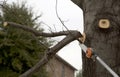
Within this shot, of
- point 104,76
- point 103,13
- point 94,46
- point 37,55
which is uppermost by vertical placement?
point 103,13

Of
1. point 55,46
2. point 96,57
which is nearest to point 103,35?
point 96,57

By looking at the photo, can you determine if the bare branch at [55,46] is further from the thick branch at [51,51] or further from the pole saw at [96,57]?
the pole saw at [96,57]

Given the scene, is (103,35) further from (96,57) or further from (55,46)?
(55,46)

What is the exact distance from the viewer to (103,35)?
2.14 meters

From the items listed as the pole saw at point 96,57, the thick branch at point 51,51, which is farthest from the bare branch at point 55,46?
the pole saw at point 96,57

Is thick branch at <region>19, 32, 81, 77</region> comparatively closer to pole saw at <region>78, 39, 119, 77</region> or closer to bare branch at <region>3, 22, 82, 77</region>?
bare branch at <region>3, 22, 82, 77</region>

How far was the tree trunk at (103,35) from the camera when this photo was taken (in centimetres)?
211

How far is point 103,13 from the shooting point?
216 centimetres

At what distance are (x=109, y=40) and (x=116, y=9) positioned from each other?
18 cm

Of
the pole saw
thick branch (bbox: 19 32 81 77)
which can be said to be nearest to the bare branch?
thick branch (bbox: 19 32 81 77)

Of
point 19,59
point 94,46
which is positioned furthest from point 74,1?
point 19,59

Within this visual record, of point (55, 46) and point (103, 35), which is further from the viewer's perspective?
point (55, 46)

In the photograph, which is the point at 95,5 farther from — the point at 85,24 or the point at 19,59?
the point at 19,59

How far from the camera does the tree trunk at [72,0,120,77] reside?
6.93 feet
